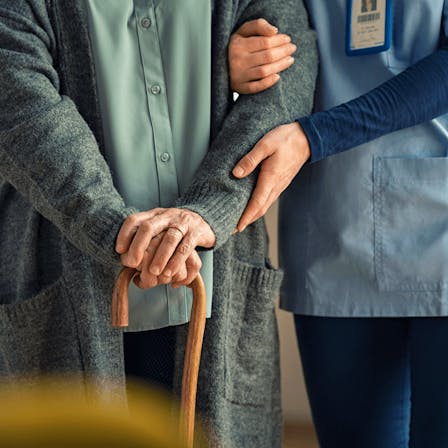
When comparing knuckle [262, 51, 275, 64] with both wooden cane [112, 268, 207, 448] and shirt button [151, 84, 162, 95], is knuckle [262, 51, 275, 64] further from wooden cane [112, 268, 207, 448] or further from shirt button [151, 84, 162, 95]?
wooden cane [112, 268, 207, 448]

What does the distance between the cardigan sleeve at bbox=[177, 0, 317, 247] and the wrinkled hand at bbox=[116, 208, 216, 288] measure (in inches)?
2.2

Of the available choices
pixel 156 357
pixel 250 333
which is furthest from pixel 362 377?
pixel 156 357

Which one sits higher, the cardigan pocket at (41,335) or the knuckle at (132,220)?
the knuckle at (132,220)

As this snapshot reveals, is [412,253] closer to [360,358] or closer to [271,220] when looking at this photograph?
[360,358]

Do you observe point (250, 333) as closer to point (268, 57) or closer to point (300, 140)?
point (300, 140)

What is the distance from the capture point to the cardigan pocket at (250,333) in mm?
1531

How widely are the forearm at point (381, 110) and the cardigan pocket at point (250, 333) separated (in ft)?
0.75

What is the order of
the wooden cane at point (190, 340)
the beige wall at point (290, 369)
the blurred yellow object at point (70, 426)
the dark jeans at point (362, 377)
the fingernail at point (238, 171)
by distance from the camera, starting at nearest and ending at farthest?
the blurred yellow object at point (70, 426)
the wooden cane at point (190, 340)
the fingernail at point (238, 171)
the dark jeans at point (362, 377)
the beige wall at point (290, 369)

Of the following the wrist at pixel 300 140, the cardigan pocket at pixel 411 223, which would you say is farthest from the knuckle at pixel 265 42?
the cardigan pocket at pixel 411 223

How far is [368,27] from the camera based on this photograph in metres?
1.52

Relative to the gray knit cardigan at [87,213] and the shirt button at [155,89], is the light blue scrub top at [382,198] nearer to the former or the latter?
the gray knit cardigan at [87,213]

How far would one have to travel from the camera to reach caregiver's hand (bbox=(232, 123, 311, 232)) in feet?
4.62

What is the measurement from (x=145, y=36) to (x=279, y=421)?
738mm

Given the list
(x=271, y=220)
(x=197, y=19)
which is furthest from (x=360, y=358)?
(x=271, y=220)
